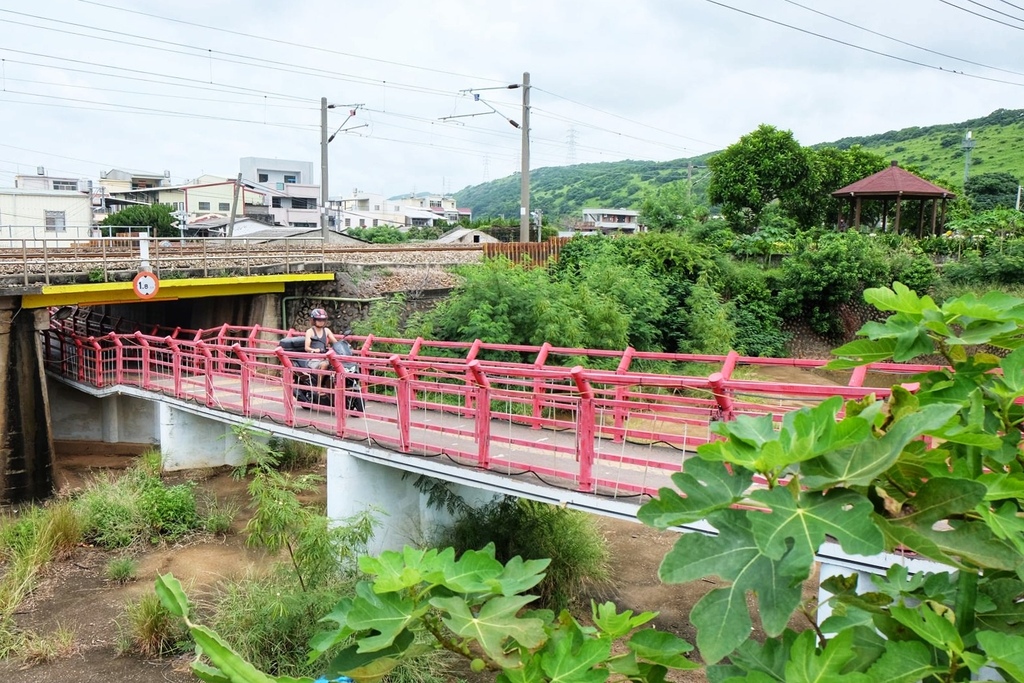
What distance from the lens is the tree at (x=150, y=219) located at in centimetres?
4700

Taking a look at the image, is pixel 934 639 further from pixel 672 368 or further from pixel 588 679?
pixel 672 368

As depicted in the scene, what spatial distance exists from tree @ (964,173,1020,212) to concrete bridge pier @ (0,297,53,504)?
46737mm

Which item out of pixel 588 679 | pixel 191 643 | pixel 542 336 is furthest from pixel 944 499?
pixel 542 336

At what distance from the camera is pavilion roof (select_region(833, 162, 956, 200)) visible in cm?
2339

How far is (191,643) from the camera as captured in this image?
25.0ft

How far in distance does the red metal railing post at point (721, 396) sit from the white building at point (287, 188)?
51.7 m

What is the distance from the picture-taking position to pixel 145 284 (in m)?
14.1

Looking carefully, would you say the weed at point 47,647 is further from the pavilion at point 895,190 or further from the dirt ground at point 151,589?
the pavilion at point 895,190

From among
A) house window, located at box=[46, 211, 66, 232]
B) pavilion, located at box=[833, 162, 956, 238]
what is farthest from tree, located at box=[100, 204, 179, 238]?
pavilion, located at box=[833, 162, 956, 238]

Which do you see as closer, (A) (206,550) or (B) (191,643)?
(B) (191,643)

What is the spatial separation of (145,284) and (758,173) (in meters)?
20.7

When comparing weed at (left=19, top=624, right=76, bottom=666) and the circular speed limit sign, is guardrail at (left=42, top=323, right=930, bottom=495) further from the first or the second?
weed at (left=19, top=624, right=76, bottom=666)

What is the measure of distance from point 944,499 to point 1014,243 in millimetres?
21176

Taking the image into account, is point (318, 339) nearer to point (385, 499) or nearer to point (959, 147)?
point (385, 499)
